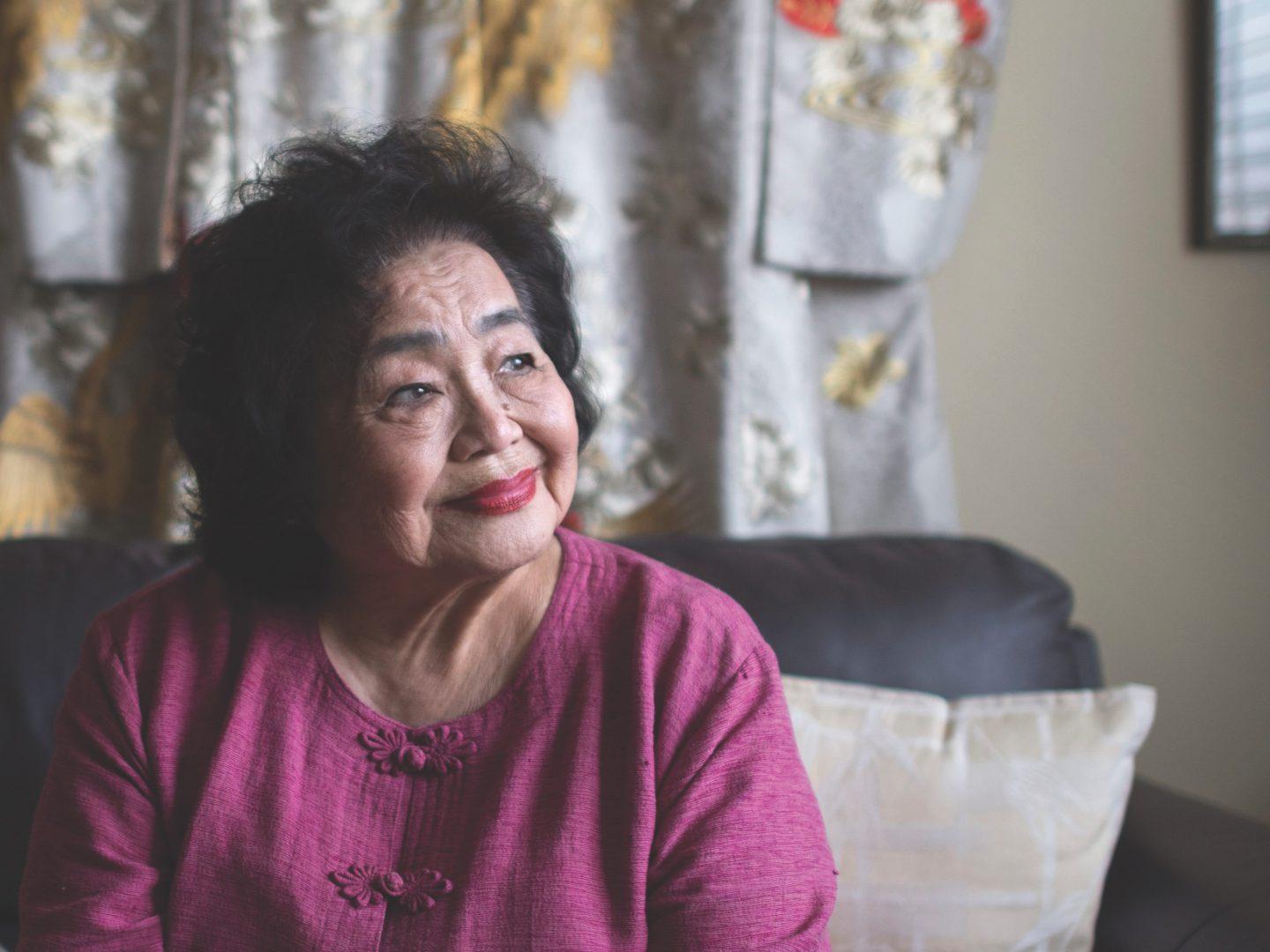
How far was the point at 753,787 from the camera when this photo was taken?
1.05m

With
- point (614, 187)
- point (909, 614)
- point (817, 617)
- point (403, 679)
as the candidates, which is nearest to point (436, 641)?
point (403, 679)

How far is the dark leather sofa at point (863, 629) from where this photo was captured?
1.37 m

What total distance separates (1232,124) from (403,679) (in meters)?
1.63

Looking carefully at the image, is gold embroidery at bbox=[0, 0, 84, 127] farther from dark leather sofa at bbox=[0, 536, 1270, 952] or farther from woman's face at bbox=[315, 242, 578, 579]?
woman's face at bbox=[315, 242, 578, 579]

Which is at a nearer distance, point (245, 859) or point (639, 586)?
point (245, 859)

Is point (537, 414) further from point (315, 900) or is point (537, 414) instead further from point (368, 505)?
point (315, 900)

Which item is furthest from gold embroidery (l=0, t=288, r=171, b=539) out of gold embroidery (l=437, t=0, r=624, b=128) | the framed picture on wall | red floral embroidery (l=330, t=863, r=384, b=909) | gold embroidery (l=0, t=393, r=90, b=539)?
the framed picture on wall

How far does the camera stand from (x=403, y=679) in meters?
1.17

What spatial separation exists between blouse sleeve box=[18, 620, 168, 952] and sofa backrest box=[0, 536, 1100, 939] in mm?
334

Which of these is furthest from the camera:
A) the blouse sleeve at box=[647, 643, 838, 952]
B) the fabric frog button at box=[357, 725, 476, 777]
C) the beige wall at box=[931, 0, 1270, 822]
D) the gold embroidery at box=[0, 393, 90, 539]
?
the beige wall at box=[931, 0, 1270, 822]

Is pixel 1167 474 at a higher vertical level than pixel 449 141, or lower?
lower

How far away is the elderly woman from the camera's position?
1047 millimetres

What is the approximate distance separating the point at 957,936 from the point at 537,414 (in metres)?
0.73

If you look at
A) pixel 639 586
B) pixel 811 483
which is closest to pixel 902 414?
pixel 811 483
